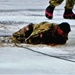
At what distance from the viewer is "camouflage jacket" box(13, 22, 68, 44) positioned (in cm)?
621

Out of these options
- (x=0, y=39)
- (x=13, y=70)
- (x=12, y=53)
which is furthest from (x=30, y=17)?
(x=13, y=70)

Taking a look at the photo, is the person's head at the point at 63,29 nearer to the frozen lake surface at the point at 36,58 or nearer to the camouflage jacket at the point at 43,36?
the camouflage jacket at the point at 43,36

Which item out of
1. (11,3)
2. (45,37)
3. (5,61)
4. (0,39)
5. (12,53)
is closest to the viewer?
(5,61)

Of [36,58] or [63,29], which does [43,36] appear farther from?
[36,58]

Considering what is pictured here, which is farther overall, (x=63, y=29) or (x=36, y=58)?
(x=63, y=29)

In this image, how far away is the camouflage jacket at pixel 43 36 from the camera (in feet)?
20.4

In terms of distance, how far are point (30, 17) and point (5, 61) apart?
3612mm

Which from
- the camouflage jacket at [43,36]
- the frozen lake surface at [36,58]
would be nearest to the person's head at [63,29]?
the camouflage jacket at [43,36]

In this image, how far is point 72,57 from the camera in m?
5.64

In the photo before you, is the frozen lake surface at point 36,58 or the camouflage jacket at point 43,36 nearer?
the frozen lake surface at point 36,58

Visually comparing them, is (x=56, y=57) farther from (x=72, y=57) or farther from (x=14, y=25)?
(x=14, y=25)

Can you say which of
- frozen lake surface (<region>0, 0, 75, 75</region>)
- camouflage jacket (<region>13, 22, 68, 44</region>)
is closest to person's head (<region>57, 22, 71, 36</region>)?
camouflage jacket (<region>13, 22, 68, 44</region>)

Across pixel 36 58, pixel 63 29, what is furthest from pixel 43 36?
pixel 36 58

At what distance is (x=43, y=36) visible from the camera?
6199mm
